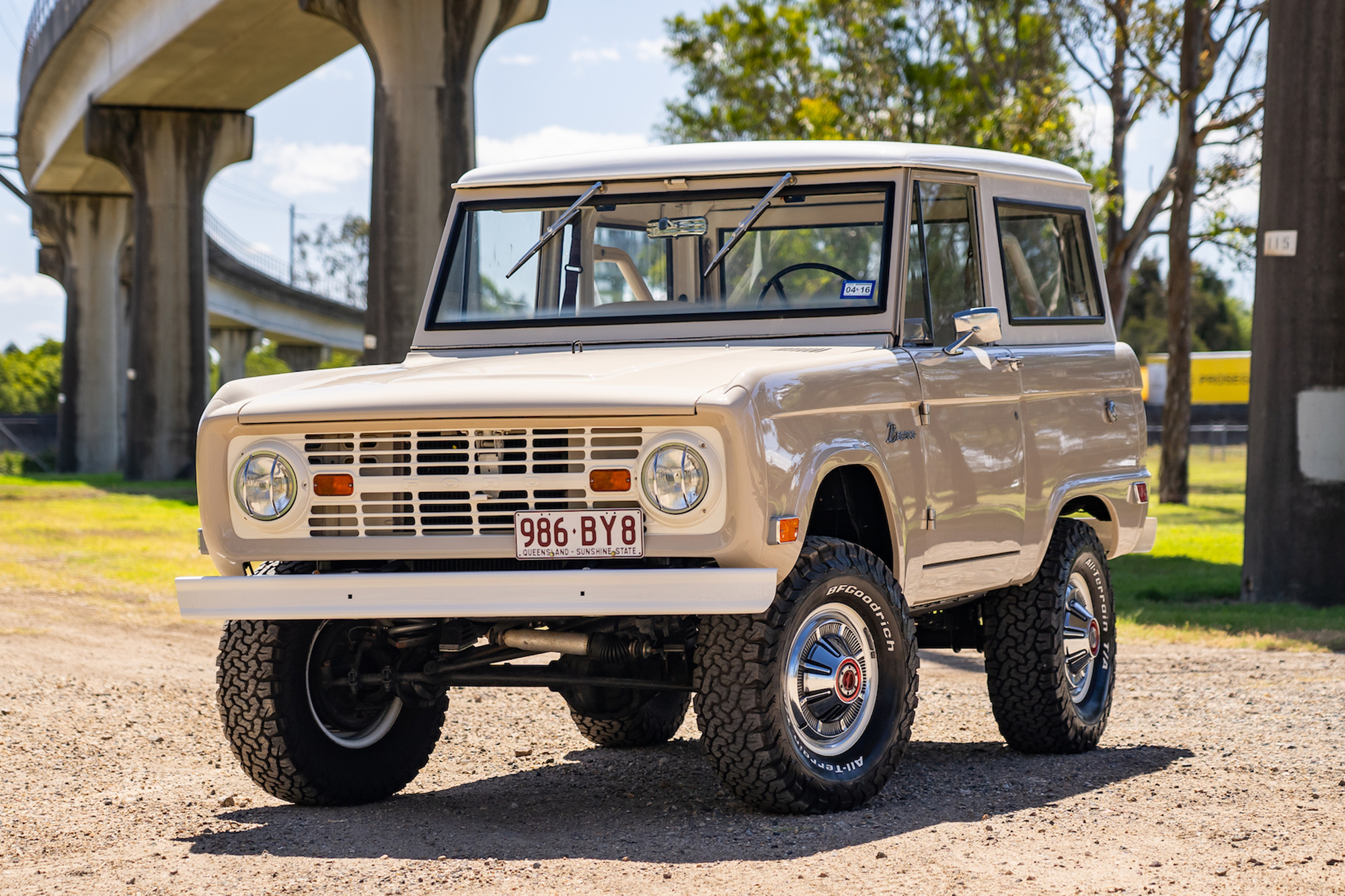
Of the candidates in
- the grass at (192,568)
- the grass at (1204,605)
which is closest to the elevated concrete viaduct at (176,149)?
the grass at (192,568)

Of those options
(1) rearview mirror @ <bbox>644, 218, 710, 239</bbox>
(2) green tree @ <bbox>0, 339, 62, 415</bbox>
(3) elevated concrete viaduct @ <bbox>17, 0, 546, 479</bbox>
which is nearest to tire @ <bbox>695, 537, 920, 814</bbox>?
(1) rearview mirror @ <bbox>644, 218, 710, 239</bbox>

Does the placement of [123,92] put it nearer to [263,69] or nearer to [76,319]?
[263,69]

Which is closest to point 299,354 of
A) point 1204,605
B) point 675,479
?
point 1204,605

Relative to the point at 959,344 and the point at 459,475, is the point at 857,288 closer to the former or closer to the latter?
the point at 959,344

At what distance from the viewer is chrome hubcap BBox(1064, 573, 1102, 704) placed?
7.40 meters

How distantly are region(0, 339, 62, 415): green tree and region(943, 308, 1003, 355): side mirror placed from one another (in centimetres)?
8020

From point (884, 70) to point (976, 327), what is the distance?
2554cm

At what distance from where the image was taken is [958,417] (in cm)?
639

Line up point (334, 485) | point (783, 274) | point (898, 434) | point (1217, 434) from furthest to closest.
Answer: point (1217, 434) → point (783, 274) → point (898, 434) → point (334, 485)

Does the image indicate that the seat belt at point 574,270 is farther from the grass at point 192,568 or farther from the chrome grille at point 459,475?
the grass at point 192,568

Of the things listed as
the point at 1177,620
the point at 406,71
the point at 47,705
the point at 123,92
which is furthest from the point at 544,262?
the point at 123,92

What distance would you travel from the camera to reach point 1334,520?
12.9 m

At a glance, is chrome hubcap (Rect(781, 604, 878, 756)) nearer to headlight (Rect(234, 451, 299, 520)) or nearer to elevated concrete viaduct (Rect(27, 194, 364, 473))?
headlight (Rect(234, 451, 299, 520))

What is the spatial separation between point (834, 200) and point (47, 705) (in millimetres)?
4842
